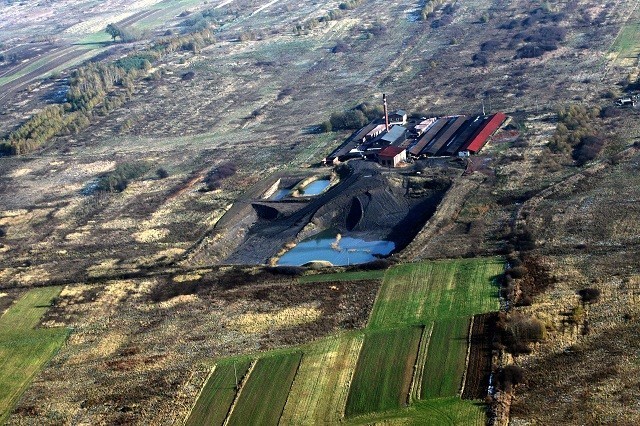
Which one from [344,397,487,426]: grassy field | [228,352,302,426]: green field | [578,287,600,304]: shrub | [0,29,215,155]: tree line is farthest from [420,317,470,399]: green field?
[0,29,215,155]: tree line

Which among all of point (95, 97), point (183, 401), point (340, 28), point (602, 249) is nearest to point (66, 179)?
point (95, 97)

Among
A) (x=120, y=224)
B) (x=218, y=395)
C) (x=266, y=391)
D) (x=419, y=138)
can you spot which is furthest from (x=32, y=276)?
(x=419, y=138)

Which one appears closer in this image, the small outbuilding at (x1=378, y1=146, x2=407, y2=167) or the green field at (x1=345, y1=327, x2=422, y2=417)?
the green field at (x1=345, y1=327, x2=422, y2=417)

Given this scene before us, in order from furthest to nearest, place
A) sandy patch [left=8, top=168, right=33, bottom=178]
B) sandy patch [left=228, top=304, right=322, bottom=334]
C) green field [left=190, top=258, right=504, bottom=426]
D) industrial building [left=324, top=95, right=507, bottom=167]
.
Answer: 1. sandy patch [left=8, top=168, right=33, bottom=178]
2. industrial building [left=324, top=95, right=507, bottom=167]
3. sandy patch [left=228, top=304, right=322, bottom=334]
4. green field [left=190, top=258, right=504, bottom=426]

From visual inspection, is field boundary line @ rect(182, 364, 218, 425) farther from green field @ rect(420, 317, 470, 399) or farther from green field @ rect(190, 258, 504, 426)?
green field @ rect(420, 317, 470, 399)

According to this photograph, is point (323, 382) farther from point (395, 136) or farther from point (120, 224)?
point (395, 136)

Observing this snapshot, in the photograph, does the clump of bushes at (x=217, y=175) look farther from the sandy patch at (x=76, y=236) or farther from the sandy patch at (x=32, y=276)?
the sandy patch at (x=32, y=276)
